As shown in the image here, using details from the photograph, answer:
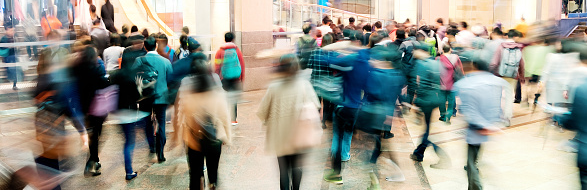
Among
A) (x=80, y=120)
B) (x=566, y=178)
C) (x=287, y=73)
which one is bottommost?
(x=566, y=178)

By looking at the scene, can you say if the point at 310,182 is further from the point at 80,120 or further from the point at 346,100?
the point at 80,120

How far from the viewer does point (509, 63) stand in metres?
10.6

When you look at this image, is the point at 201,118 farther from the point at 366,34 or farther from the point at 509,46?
the point at 509,46

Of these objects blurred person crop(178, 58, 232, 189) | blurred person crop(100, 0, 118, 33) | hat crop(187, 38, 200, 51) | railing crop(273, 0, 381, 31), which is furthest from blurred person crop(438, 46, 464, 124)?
blurred person crop(100, 0, 118, 33)

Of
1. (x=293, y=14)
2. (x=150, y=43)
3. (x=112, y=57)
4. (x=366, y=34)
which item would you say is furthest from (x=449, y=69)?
(x=293, y=14)

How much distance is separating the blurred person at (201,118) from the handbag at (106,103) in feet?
5.75

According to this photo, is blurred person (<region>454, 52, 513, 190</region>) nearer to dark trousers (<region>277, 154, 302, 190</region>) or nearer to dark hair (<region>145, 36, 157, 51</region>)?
dark trousers (<region>277, 154, 302, 190</region>)

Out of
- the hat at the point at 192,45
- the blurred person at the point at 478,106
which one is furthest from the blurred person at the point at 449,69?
the hat at the point at 192,45

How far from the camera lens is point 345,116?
664 centimetres

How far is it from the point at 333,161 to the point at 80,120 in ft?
9.93

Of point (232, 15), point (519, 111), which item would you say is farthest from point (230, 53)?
point (519, 111)

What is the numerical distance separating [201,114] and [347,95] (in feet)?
6.57

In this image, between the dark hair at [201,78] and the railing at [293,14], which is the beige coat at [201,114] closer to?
the dark hair at [201,78]

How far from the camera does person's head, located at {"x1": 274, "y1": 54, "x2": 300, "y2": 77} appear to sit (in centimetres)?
512
